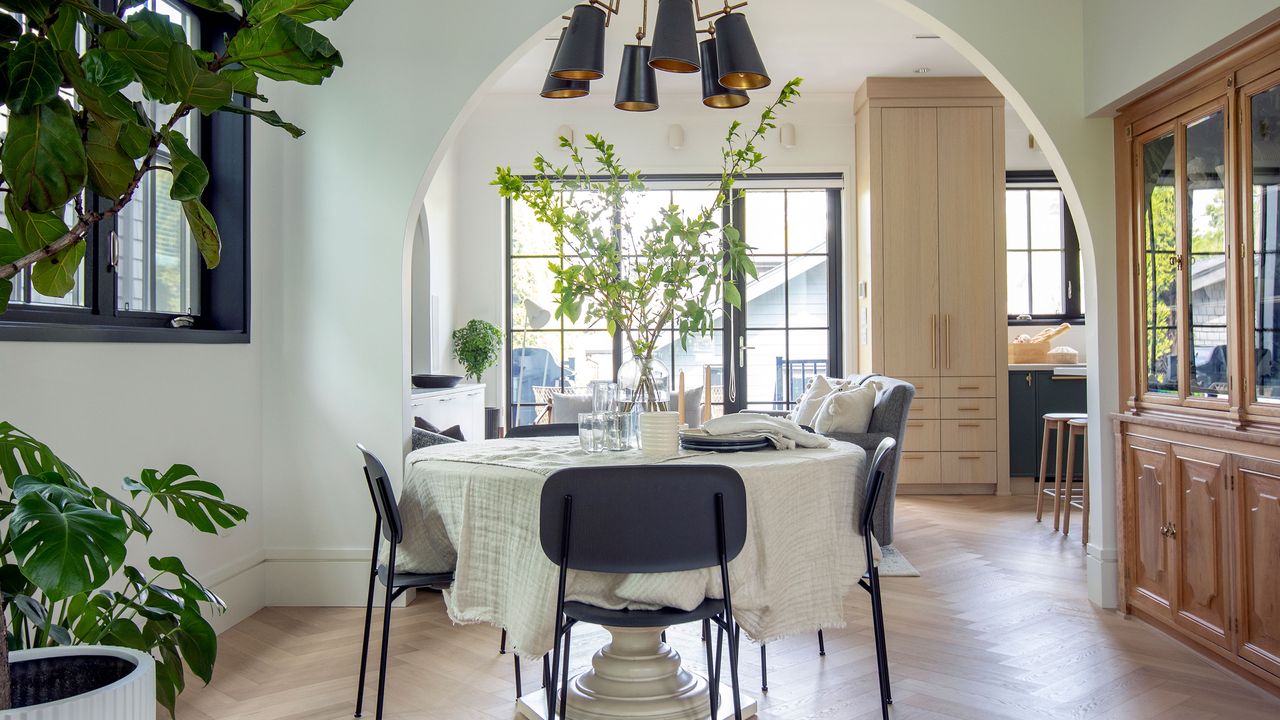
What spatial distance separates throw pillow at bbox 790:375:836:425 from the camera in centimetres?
529

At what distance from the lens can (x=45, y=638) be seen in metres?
1.69

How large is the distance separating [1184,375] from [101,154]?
133 inches

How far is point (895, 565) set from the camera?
4.38 metres

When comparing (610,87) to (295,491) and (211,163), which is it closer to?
(211,163)

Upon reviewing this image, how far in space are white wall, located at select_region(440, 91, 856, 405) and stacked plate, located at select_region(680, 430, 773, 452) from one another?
498 cm

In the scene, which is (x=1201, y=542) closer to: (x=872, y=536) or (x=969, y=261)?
(x=872, y=536)

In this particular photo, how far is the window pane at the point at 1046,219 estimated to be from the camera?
742cm

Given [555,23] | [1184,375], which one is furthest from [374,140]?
[1184,375]

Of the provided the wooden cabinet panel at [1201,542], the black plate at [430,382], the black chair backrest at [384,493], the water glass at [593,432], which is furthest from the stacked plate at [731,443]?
the black plate at [430,382]

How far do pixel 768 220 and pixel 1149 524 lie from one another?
4.62 m

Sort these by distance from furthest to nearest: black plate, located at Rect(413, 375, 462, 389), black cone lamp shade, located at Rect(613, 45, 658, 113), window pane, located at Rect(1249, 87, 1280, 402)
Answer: black plate, located at Rect(413, 375, 462, 389), black cone lamp shade, located at Rect(613, 45, 658, 113), window pane, located at Rect(1249, 87, 1280, 402)

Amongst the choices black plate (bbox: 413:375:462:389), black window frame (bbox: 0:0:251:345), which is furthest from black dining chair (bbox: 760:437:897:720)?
black plate (bbox: 413:375:462:389)

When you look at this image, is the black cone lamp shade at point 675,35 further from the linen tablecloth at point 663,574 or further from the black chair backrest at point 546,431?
the black chair backrest at point 546,431

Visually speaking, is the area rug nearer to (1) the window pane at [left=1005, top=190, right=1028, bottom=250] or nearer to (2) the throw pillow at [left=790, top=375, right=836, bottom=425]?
(2) the throw pillow at [left=790, top=375, right=836, bottom=425]
